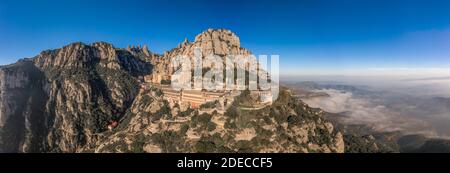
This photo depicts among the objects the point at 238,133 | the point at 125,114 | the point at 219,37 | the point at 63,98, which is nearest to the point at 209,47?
the point at 219,37

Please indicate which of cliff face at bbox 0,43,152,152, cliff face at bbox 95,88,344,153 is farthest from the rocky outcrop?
cliff face at bbox 95,88,344,153

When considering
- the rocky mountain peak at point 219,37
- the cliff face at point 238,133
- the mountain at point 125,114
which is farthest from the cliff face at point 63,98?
the rocky mountain peak at point 219,37

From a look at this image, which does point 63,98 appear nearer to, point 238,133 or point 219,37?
point 219,37

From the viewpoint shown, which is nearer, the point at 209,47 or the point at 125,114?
the point at 209,47

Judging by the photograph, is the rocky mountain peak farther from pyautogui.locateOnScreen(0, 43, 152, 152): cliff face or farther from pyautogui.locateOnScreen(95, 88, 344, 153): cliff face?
pyautogui.locateOnScreen(0, 43, 152, 152): cliff face

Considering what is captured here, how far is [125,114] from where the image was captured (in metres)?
142

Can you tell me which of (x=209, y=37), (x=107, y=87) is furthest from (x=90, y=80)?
(x=209, y=37)

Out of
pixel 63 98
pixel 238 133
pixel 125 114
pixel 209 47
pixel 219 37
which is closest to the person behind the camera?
pixel 238 133

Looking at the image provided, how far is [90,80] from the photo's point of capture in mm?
162000

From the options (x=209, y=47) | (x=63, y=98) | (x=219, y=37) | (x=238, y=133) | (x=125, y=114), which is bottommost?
(x=125, y=114)

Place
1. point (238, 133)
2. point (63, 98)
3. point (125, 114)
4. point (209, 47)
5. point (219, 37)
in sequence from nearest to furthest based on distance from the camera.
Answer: point (238, 133), point (209, 47), point (125, 114), point (219, 37), point (63, 98)

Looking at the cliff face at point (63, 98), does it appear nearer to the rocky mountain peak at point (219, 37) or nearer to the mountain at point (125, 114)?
the mountain at point (125, 114)

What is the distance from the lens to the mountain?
74.4 m

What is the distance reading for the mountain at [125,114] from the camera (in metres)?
74.4
